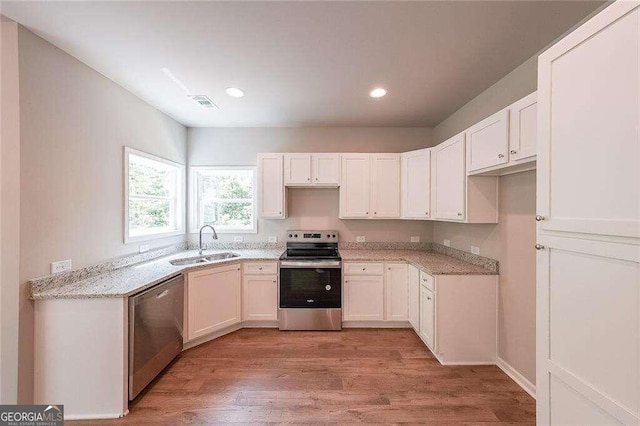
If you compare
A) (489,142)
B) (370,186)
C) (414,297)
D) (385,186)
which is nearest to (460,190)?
(489,142)

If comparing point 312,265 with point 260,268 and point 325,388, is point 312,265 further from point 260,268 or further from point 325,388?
point 325,388

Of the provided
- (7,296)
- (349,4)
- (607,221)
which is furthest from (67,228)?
(607,221)

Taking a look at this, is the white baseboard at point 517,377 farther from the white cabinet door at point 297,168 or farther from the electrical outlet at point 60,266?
the electrical outlet at point 60,266

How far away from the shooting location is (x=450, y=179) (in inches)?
107

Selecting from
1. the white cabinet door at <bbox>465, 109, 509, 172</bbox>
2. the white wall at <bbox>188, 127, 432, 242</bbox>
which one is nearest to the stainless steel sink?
the white wall at <bbox>188, 127, 432, 242</bbox>

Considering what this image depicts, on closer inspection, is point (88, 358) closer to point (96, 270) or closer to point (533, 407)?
point (96, 270)

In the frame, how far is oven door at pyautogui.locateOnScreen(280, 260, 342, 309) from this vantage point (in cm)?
314

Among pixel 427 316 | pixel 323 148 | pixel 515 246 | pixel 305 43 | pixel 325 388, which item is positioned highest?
pixel 305 43

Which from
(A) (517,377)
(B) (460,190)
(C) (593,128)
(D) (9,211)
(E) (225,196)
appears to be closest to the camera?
(C) (593,128)

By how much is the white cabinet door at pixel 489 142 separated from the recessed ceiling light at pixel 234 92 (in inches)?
92.9

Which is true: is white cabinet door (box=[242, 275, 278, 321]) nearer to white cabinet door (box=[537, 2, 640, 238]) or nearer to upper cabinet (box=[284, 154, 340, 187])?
upper cabinet (box=[284, 154, 340, 187])

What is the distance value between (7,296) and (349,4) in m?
2.95

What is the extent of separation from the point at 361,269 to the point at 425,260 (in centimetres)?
78

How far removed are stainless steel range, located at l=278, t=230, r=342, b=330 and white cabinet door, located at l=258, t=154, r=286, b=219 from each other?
2.57 ft
